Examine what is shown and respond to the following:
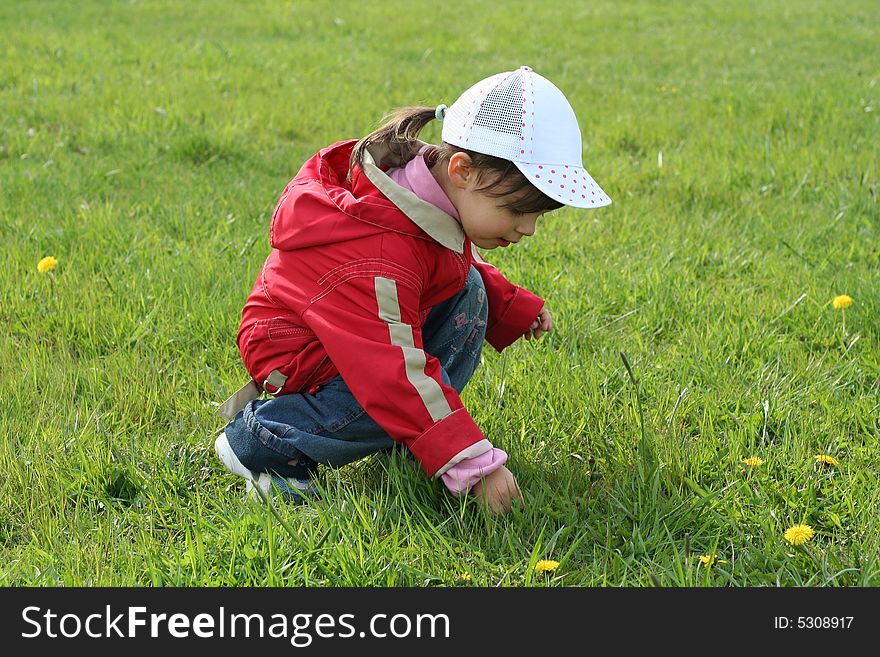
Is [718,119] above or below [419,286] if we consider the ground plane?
below

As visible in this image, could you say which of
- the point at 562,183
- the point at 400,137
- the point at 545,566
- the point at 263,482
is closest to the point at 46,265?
the point at 263,482

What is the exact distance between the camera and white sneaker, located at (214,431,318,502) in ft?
7.10

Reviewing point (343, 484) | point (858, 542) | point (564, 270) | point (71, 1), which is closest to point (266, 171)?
point (564, 270)

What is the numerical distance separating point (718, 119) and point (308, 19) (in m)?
4.61

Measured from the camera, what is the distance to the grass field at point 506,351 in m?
1.99

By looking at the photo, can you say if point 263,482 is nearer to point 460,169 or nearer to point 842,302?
point 460,169

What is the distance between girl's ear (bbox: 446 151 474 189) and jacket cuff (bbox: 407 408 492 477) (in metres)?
0.50

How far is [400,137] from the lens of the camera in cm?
221

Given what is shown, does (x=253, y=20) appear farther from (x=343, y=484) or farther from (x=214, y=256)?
(x=343, y=484)

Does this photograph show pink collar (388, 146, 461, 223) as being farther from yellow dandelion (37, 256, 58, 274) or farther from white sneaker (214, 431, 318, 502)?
yellow dandelion (37, 256, 58, 274)

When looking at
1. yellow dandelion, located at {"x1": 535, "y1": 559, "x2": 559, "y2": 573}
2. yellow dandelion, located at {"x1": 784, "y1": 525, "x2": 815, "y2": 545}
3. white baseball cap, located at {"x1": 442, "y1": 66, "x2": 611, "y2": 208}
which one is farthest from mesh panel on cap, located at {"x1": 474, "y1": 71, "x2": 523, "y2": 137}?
yellow dandelion, located at {"x1": 784, "y1": 525, "x2": 815, "y2": 545}

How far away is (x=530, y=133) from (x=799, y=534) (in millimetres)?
980

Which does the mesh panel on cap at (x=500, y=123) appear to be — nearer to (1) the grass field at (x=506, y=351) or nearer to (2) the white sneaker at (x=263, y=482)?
(1) the grass field at (x=506, y=351)
